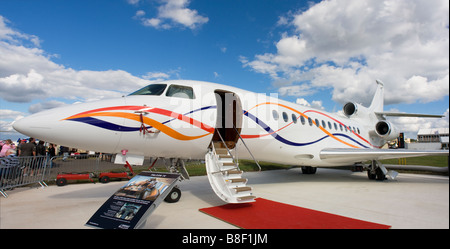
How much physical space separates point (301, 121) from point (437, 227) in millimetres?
5583

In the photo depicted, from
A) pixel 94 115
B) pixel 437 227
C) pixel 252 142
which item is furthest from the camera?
pixel 252 142

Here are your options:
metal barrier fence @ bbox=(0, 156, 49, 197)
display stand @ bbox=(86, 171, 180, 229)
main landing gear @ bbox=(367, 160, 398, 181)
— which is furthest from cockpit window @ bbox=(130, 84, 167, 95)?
main landing gear @ bbox=(367, 160, 398, 181)

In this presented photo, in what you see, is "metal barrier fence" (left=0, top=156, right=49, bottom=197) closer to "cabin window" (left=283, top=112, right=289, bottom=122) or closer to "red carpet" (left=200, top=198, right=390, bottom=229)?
"red carpet" (left=200, top=198, right=390, bottom=229)

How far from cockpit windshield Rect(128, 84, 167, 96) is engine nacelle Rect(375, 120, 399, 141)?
556 inches

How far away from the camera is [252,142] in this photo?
761 centimetres

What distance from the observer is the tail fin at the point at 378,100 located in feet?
56.6

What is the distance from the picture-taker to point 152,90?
629 cm

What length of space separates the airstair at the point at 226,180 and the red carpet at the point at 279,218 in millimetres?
300

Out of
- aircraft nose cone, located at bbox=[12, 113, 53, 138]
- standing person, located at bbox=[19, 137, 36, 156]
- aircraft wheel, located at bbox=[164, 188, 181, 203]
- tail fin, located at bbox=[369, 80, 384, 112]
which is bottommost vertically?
aircraft wheel, located at bbox=[164, 188, 181, 203]

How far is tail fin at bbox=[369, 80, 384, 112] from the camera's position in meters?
17.2

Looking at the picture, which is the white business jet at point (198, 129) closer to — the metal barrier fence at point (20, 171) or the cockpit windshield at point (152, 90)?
the cockpit windshield at point (152, 90)

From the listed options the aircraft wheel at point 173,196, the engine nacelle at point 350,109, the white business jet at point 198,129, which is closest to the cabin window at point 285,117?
the white business jet at point 198,129
